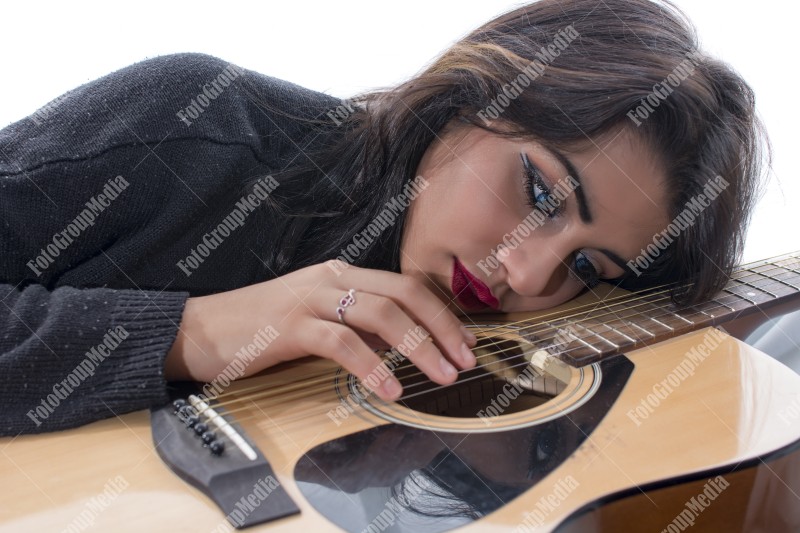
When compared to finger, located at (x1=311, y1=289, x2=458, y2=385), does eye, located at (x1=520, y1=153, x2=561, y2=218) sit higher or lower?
higher

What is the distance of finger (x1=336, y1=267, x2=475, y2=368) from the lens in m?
0.82

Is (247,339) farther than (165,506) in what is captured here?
Yes

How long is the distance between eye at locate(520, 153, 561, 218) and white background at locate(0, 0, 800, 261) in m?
0.38

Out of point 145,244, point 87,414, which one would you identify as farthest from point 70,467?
point 145,244

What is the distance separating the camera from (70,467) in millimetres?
647

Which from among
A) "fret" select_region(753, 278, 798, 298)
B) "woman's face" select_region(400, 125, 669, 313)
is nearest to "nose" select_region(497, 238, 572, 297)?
"woman's face" select_region(400, 125, 669, 313)

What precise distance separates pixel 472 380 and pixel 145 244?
0.46 meters

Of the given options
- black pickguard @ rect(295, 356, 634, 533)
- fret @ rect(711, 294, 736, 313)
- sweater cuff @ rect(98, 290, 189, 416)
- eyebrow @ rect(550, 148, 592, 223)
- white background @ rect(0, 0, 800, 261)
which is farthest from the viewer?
white background @ rect(0, 0, 800, 261)

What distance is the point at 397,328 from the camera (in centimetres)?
79

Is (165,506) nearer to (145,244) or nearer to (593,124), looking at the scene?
(145,244)

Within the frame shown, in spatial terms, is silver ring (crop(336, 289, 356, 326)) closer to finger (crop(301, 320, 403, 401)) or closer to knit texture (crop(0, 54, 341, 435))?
finger (crop(301, 320, 403, 401))

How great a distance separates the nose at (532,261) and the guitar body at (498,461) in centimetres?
14

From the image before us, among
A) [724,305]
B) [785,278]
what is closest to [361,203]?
[724,305]

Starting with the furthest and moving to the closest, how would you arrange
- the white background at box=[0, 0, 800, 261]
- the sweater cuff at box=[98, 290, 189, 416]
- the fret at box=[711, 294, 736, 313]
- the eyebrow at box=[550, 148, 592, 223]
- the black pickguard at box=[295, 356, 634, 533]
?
1. the white background at box=[0, 0, 800, 261]
2. the fret at box=[711, 294, 736, 313]
3. the eyebrow at box=[550, 148, 592, 223]
4. the sweater cuff at box=[98, 290, 189, 416]
5. the black pickguard at box=[295, 356, 634, 533]
